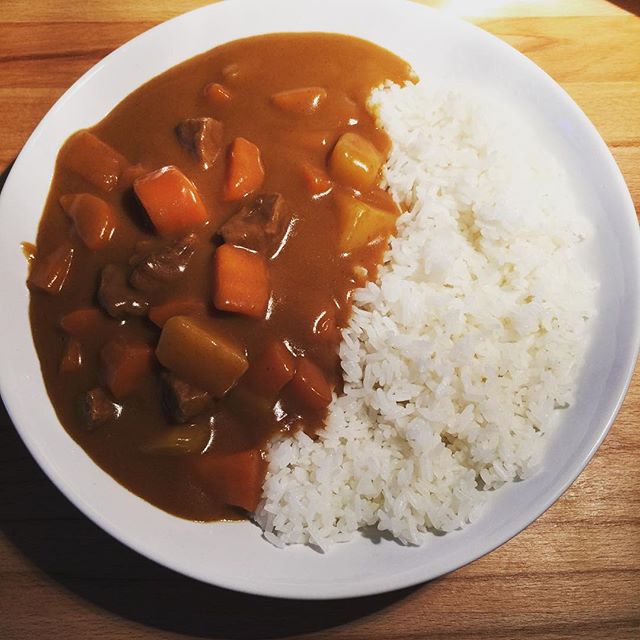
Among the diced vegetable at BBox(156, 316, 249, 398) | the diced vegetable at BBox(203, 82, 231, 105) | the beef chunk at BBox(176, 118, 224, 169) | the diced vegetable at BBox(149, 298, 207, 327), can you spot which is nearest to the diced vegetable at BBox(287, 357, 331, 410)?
the diced vegetable at BBox(156, 316, 249, 398)

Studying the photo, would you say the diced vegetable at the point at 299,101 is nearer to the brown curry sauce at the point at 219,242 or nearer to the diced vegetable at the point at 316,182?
the brown curry sauce at the point at 219,242

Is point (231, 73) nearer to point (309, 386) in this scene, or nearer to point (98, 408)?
point (309, 386)

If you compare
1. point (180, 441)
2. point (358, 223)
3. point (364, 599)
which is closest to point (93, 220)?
point (180, 441)

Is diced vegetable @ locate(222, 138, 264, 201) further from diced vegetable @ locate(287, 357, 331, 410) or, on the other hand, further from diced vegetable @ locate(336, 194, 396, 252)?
diced vegetable @ locate(287, 357, 331, 410)

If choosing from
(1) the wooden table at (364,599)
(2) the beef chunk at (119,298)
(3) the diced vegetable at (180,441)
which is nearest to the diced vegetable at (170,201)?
(2) the beef chunk at (119,298)

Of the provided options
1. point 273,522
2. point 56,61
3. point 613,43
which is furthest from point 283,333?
point 613,43

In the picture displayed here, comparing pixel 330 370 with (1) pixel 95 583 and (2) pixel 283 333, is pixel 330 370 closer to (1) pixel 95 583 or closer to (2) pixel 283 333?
(2) pixel 283 333
